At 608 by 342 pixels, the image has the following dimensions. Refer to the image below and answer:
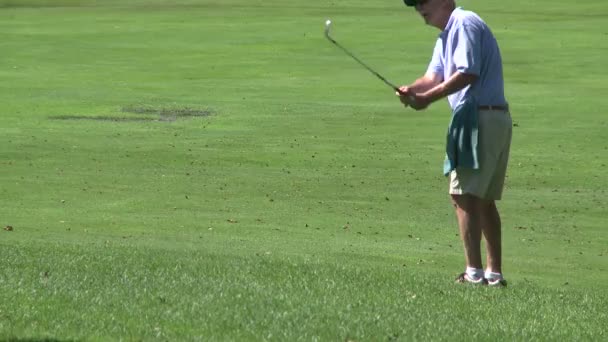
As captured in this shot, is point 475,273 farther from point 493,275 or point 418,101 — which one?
point 418,101

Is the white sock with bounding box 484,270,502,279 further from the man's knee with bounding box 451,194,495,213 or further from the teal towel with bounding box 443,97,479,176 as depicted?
the teal towel with bounding box 443,97,479,176

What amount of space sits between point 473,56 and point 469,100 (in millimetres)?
299

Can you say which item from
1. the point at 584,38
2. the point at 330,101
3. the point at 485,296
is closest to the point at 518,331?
the point at 485,296

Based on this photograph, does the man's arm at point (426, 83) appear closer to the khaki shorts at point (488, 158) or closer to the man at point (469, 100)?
the man at point (469, 100)

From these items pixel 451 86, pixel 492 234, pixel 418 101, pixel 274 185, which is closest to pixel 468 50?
pixel 451 86

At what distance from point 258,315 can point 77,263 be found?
2410 mm

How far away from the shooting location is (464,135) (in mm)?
9359

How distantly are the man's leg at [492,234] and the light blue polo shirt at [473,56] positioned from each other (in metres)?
0.77

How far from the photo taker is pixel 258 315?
7758mm

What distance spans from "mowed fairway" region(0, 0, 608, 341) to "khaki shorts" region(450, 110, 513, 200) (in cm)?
67

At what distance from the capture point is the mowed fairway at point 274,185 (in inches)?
317

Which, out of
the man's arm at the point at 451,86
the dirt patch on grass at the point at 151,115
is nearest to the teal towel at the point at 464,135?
the man's arm at the point at 451,86

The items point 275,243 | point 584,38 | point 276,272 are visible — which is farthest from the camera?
point 584,38

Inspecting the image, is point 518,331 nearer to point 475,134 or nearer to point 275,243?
point 475,134
